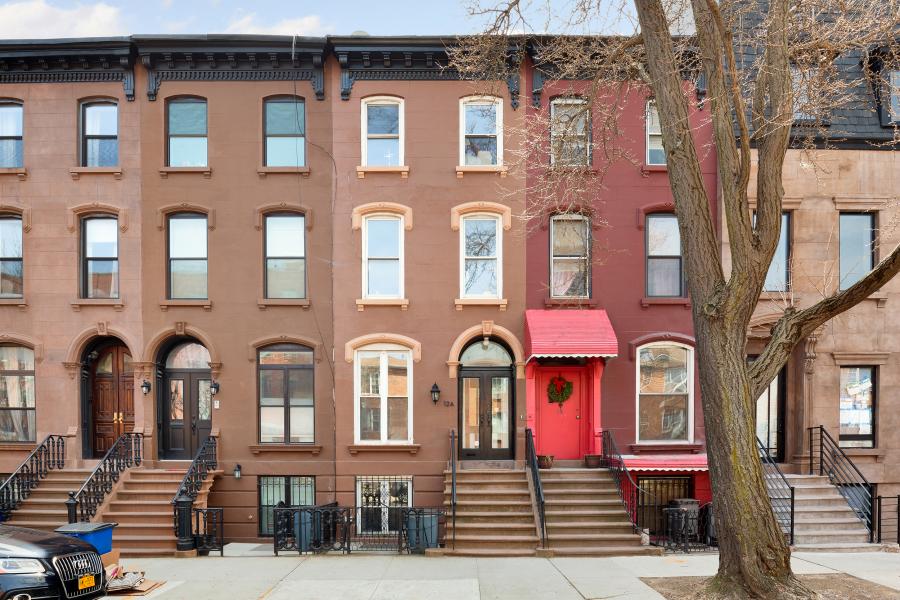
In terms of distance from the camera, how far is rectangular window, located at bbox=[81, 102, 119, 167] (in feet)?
50.6

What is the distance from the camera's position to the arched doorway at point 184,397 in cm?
1527

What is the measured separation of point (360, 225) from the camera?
15.0 meters

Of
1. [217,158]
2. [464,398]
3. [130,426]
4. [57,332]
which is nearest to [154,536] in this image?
[130,426]

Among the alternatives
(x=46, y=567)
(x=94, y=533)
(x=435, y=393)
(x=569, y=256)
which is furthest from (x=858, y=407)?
(x=46, y=567)

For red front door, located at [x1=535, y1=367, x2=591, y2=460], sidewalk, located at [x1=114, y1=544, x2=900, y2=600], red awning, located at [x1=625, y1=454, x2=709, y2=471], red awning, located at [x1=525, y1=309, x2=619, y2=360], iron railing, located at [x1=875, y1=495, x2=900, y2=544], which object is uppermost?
red awning, located at [x1=525, y1=309, x2=619, y2=360]

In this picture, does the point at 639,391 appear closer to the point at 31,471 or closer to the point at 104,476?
the point at 104,476

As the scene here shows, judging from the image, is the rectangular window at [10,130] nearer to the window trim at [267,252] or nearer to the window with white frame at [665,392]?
the window trim at [267,252]

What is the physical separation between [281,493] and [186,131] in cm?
897

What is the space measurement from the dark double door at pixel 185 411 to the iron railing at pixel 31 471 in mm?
2295

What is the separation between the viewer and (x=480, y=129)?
50.0 ft

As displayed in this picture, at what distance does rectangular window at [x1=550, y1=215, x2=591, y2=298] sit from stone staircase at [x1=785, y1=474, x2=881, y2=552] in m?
6.29

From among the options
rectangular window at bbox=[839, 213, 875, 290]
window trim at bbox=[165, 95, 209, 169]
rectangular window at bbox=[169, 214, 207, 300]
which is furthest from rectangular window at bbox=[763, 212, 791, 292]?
window trim at bbox=[165, 95, 209, 169]

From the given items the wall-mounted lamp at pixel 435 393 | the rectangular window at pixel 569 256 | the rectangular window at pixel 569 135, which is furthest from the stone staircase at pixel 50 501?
the rectangular window at pixel 569 135

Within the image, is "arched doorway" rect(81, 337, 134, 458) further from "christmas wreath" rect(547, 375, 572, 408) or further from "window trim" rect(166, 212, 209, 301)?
"christmas wreath" rect(547, 375, 572, 408)
